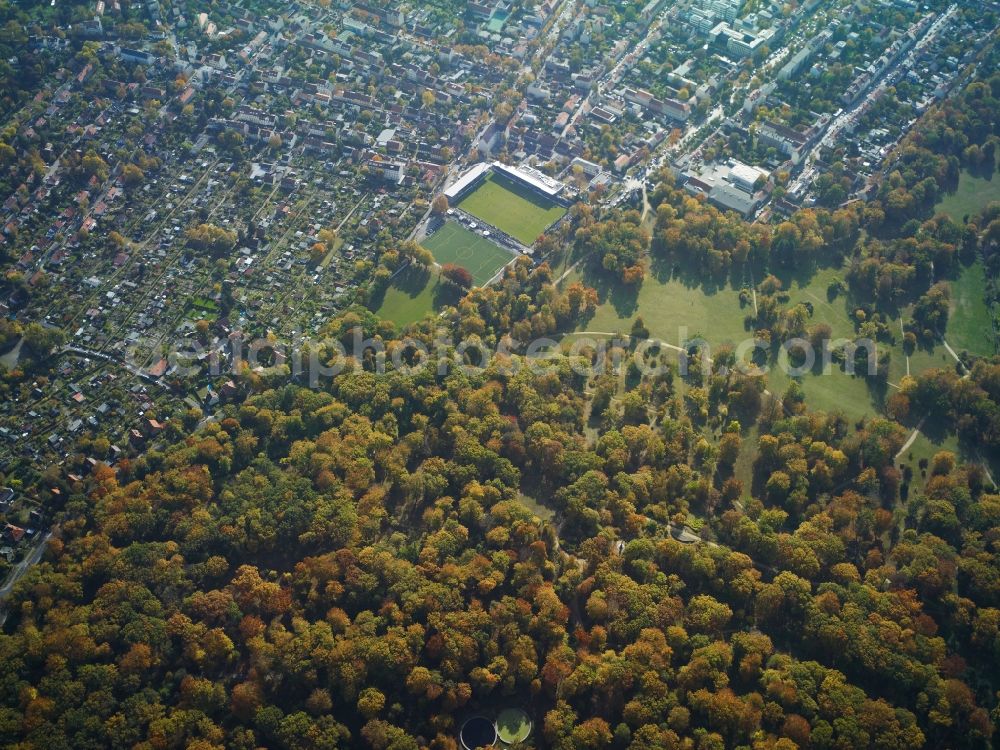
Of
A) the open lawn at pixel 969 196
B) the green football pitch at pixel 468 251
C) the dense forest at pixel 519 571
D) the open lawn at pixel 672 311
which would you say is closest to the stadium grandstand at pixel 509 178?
the green football pitch at pixel 468 251

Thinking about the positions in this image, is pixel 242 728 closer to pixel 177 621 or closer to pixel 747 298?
pixel 177 621

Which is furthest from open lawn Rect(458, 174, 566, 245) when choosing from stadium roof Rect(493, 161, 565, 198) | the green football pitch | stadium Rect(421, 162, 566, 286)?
the green football pitch

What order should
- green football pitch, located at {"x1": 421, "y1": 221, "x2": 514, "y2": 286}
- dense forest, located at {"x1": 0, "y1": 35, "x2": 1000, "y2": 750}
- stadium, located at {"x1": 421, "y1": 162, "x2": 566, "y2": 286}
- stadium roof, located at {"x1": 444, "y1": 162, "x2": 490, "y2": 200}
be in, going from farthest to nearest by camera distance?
stadium roof, located at {"x1": 444, "y1": 162, "x2": 490, "y2": 200}, stadium, located at {"x1": 421, "y1": 162, "x2": 566, "y2": 286}, green football pitch, located at {"x1": 421, "y1": 221, "x2": 514, "y2": 286}, dense forest, located at {"x1": 0, "y1": 35, "x2": 1000, "y2": 750}

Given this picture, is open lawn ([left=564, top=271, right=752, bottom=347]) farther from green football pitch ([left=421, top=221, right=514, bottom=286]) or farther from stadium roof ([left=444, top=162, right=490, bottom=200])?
stadium roof ([left=444, top=162, right=490, bottom=200])

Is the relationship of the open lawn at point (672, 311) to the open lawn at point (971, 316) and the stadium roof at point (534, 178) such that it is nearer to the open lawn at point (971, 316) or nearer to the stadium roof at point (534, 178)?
the stadium roof at point (534, 178)

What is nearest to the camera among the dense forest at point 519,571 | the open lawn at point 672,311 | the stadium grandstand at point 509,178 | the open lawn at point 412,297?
the dense forest at point 519,571

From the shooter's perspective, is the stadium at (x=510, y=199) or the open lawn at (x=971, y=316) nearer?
the open lawn at (x=971, y=316)

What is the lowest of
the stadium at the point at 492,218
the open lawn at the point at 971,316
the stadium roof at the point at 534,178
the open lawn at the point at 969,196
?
the stadium at the point at 492,218
